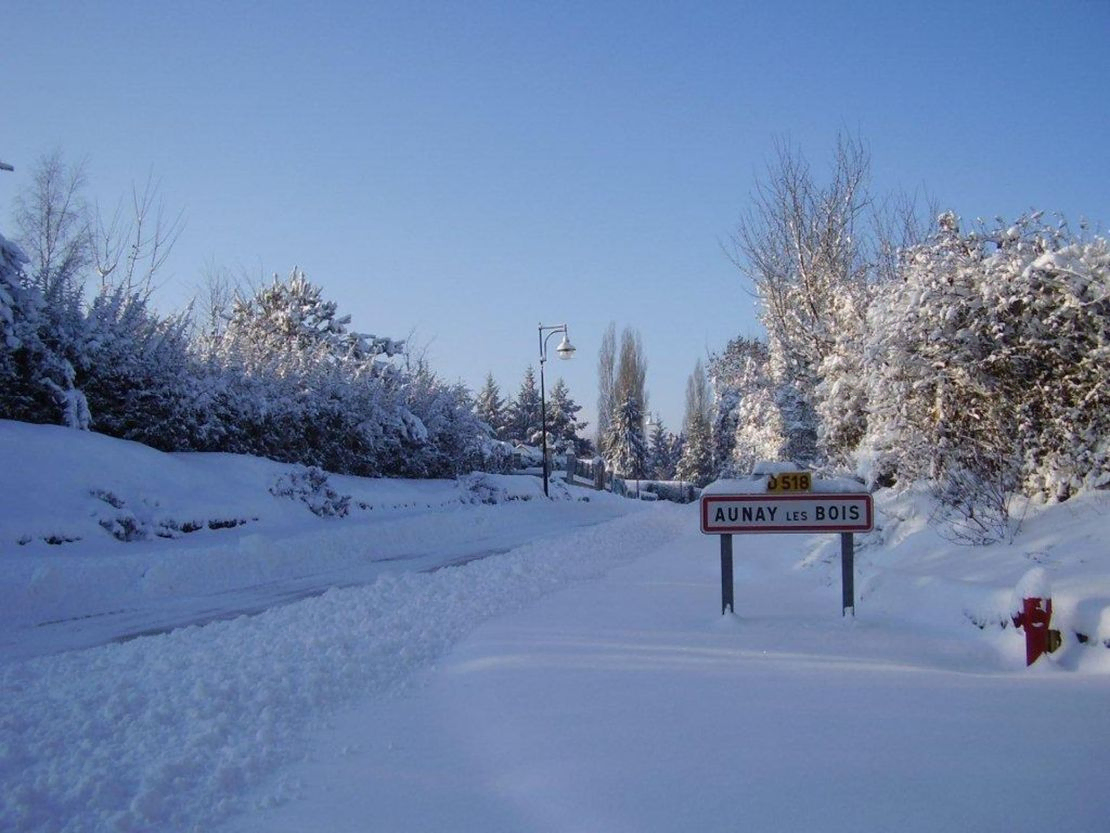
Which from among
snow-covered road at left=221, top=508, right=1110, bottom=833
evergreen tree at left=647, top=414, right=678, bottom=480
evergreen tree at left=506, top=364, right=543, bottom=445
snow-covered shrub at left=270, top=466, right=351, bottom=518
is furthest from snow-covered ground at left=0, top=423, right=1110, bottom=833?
evergreen tree at left=647, top=414, right=678, bottom=480

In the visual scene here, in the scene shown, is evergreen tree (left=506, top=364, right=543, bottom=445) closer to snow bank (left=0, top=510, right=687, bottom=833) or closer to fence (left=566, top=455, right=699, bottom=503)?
fence (left=566, top=455, right=699, bottom=503)

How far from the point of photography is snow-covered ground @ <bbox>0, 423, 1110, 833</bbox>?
3363mm

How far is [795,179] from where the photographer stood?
63.1 ft

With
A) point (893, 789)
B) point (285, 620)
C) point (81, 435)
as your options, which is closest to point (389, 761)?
point (893, 789)

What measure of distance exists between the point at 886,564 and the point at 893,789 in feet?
21.8

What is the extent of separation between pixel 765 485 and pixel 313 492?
12.6 m

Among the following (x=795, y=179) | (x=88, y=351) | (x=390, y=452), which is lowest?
(x=390, y=452)

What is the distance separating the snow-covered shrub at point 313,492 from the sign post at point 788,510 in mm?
11807

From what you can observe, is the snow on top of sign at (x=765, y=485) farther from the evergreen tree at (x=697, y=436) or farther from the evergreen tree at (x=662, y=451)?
the evergreen tree at (x=662, y=451)

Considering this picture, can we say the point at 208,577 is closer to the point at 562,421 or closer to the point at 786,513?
the point at 786,513

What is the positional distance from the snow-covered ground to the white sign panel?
0.77 metres

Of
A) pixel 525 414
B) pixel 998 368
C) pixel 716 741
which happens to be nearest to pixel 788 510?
pixel 998 368

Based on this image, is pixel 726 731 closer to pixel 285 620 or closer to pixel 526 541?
pixel 285 620

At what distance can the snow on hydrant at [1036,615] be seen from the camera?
5387 mm
